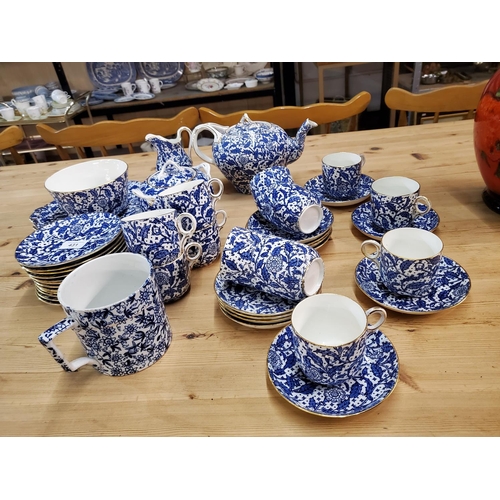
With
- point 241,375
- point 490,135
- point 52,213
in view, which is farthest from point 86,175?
point 490,135

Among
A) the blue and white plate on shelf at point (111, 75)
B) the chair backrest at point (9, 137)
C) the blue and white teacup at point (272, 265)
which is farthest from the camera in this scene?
the blue and white plate on shelf at point (111, 75)

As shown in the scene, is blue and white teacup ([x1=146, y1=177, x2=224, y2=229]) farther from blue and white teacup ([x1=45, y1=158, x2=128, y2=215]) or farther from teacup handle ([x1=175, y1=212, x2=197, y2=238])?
blue and white teacup ([x1=45, y1=158, x2=128, y2=215])

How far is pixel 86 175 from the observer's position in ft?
3.39

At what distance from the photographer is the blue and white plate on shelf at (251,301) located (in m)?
0.65

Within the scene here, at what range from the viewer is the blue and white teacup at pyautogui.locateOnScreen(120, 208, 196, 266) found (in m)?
0.66

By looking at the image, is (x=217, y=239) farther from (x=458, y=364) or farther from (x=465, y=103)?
(x=465, y=103)

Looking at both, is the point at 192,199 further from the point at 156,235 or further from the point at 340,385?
the point at 340,385

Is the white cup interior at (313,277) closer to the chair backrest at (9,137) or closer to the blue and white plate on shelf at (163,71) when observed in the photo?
the chair backrest at (9,137)

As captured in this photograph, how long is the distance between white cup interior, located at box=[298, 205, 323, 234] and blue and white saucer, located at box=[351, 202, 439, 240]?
0.10 metres

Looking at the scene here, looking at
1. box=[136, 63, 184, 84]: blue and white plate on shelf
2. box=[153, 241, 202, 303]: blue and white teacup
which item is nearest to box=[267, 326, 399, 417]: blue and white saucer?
box=[153, 241, 202, 303]: blue and white teacup

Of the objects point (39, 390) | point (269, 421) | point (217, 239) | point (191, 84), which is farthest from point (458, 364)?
point (191, 84)

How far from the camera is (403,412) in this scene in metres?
0.53

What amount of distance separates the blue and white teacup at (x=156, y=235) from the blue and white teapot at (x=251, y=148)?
0.36 meters

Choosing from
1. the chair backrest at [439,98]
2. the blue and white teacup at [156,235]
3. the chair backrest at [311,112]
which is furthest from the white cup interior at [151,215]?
Result: the chair backrest at [439,98]
